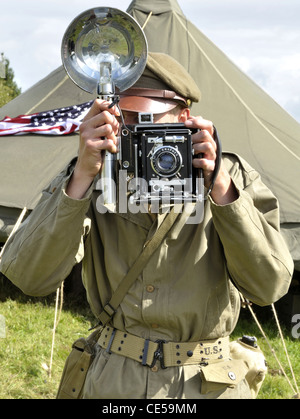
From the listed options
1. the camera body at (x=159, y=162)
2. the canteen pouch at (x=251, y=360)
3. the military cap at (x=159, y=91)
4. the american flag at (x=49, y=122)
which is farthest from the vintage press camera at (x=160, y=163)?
the american flag at (x=49, y=122)

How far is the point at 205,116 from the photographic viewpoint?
6.05 metres

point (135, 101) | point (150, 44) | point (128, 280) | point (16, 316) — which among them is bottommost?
point (16, 316)

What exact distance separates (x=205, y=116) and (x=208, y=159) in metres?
4.06

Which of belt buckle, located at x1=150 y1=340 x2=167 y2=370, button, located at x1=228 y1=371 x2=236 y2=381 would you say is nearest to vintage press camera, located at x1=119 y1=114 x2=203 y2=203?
belt buckle, located at x1=150 y1=340 x2=167 y2=370

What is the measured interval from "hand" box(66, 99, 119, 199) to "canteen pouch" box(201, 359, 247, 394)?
0.74 meters

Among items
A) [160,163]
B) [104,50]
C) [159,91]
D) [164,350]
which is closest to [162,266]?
[164,350]

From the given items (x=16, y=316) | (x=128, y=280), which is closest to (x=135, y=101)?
(x=128, y=280)

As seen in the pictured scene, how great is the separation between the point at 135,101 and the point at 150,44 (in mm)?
4410

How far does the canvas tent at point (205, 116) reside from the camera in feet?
18.0

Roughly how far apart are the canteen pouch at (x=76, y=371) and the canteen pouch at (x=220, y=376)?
450 mm

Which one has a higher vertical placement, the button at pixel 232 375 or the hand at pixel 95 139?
the hand at pixel 95 139

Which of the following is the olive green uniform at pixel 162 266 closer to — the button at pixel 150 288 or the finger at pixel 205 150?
the button at pixel 150 288

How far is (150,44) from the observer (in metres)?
6.55

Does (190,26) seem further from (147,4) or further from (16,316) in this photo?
(16,316)
